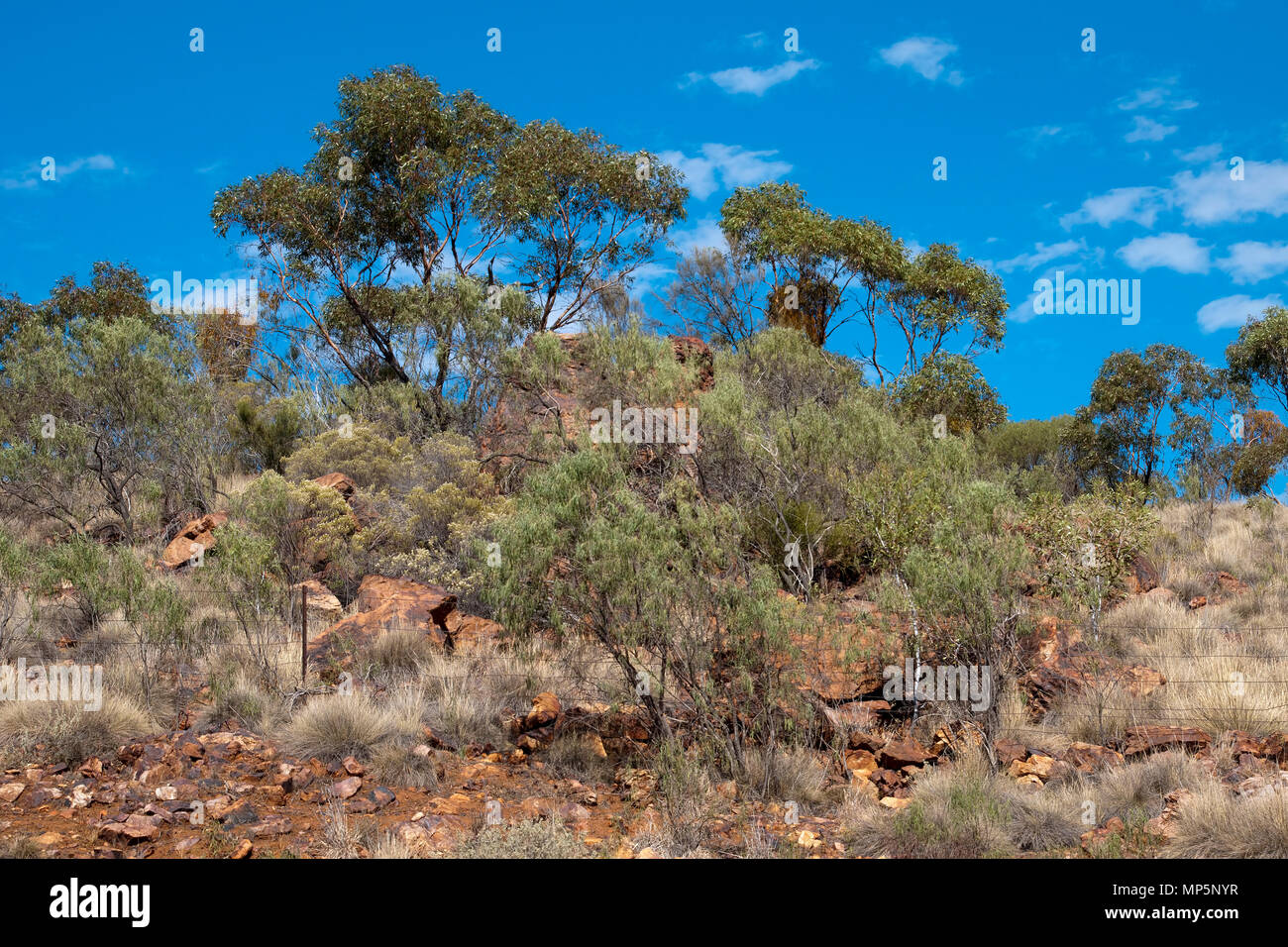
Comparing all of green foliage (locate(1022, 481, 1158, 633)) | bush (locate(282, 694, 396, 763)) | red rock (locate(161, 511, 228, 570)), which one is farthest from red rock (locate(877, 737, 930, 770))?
red rock (locate(161, 511, 228, 570))

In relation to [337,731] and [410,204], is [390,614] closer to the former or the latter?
[337,731]

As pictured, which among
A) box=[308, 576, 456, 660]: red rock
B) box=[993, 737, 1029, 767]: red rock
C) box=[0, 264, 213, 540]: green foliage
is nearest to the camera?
box=[993, 737, 1029, 767]: red rock

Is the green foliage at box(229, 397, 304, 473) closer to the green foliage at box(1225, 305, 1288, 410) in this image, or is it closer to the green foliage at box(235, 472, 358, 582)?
the green foliage at box(235, 472, 358, 582)

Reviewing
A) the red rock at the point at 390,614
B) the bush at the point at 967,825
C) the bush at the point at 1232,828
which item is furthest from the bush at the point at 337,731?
the bush at the point at 1232,828

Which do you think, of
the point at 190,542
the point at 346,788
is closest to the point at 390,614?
the point at 346,788

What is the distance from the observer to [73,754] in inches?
356

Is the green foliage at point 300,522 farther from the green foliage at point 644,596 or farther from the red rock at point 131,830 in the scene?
the red rock at point 131,830

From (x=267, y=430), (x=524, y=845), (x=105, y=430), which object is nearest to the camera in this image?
(x=524, y=845)

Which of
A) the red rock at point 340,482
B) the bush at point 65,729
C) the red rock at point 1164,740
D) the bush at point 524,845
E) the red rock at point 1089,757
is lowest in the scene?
the bush at point 524,845

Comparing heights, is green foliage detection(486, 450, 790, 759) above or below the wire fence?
above

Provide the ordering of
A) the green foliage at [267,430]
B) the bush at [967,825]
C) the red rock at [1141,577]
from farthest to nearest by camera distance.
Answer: the green foliage at [267,430] < the red rock at [1141,577] < the bush at [967,825]
